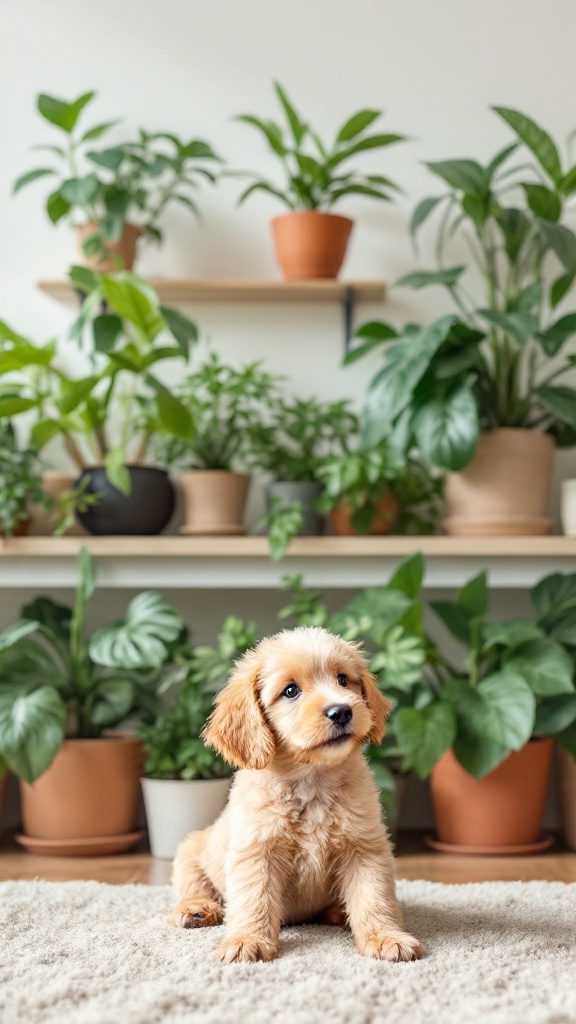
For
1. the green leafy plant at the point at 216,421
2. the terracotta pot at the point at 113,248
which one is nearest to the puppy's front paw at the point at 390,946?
the green leafy plant at the point at 216,421

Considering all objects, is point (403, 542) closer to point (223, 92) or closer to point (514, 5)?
point (223, 92)

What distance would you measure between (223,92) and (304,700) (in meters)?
2.44

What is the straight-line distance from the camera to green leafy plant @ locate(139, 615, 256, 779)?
266 centimetres

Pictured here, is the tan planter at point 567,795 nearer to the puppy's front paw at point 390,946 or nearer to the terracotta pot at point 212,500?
the terracotta pot at point 212,500

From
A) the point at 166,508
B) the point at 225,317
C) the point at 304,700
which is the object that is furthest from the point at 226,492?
the point at 304,700

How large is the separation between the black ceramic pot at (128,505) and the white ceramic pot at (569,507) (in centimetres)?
111

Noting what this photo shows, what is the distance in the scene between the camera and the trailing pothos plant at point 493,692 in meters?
2.45

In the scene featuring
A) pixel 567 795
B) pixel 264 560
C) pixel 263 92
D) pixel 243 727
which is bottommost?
pixel 567 795

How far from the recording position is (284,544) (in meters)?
2.76

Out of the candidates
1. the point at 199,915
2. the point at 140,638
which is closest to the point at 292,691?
the point at 199,915

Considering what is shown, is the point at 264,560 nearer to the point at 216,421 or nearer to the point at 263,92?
the point at 216,421

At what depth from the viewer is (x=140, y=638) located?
8.57 ft

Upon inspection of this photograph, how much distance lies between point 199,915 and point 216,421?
1.56 metres

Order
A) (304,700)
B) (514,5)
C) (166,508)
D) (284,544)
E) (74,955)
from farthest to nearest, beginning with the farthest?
1. (514,5)
2. (166,508)
3. (284,544)
4. (74,955)
5. (304,700)
